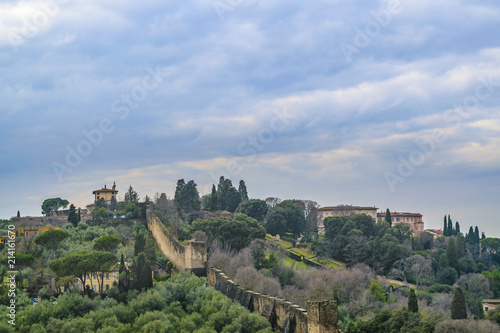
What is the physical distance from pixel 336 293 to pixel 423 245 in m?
35.4

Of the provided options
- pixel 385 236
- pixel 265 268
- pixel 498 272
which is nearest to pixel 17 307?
pixel 265 268

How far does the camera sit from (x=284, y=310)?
68.0ft

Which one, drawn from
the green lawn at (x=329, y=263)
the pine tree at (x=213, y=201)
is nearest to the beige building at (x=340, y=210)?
the pine tree at (x=213, y=201)

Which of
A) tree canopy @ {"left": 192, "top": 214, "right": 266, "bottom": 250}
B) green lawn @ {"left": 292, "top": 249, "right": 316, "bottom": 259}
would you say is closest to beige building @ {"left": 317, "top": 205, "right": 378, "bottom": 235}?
green lawn @ {"left": 292, "top": 249, "right": 316, "bottom": 259}

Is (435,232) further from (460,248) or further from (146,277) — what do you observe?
(146,277)

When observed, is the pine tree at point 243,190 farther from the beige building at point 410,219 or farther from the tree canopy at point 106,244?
the beige building at point 410,219

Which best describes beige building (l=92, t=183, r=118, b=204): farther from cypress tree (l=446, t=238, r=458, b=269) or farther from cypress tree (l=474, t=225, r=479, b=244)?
cypress tree (l=474, t=225, r=479, b=244)

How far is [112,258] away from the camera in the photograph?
2834 centimetres

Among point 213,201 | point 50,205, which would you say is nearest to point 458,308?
point 213,201

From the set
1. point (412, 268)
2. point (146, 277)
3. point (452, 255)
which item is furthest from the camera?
point (452, 255)

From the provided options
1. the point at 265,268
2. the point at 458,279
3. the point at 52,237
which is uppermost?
the point at 52,237

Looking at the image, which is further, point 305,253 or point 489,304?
point 305,253

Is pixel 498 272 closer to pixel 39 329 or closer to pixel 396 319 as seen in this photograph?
pixel 396 319

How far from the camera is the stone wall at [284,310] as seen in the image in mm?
17094
